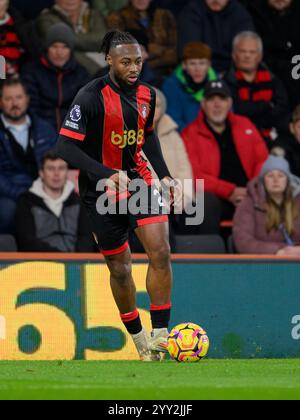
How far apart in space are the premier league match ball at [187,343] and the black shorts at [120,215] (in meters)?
0.85

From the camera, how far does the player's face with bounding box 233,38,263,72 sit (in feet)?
45.0

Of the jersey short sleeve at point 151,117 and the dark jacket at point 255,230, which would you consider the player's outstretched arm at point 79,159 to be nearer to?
the jersey short sleeve at point 151,117

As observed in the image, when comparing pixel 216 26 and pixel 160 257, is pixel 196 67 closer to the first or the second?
pixel 216 26

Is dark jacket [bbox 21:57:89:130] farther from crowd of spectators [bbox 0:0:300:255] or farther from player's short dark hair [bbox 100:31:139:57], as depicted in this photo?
player's short dark hair [bbox 100:31:139:57]

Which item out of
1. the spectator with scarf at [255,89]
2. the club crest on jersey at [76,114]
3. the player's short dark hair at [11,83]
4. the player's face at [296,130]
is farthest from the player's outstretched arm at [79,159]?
the spectator with scarf at [255,89]

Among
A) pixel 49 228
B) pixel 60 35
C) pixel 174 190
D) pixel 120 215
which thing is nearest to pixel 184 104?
pixel 60 35

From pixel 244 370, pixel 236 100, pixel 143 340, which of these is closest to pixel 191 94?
pixel 236 100

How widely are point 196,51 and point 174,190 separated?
198 inches

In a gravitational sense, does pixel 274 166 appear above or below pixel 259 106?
below

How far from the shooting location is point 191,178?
12523 millimetres

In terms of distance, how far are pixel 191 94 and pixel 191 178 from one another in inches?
60.1

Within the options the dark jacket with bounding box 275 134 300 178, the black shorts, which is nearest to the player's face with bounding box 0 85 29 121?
the dark jacket with bounding box 275 134 300 178

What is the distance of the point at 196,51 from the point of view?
13.5 m
